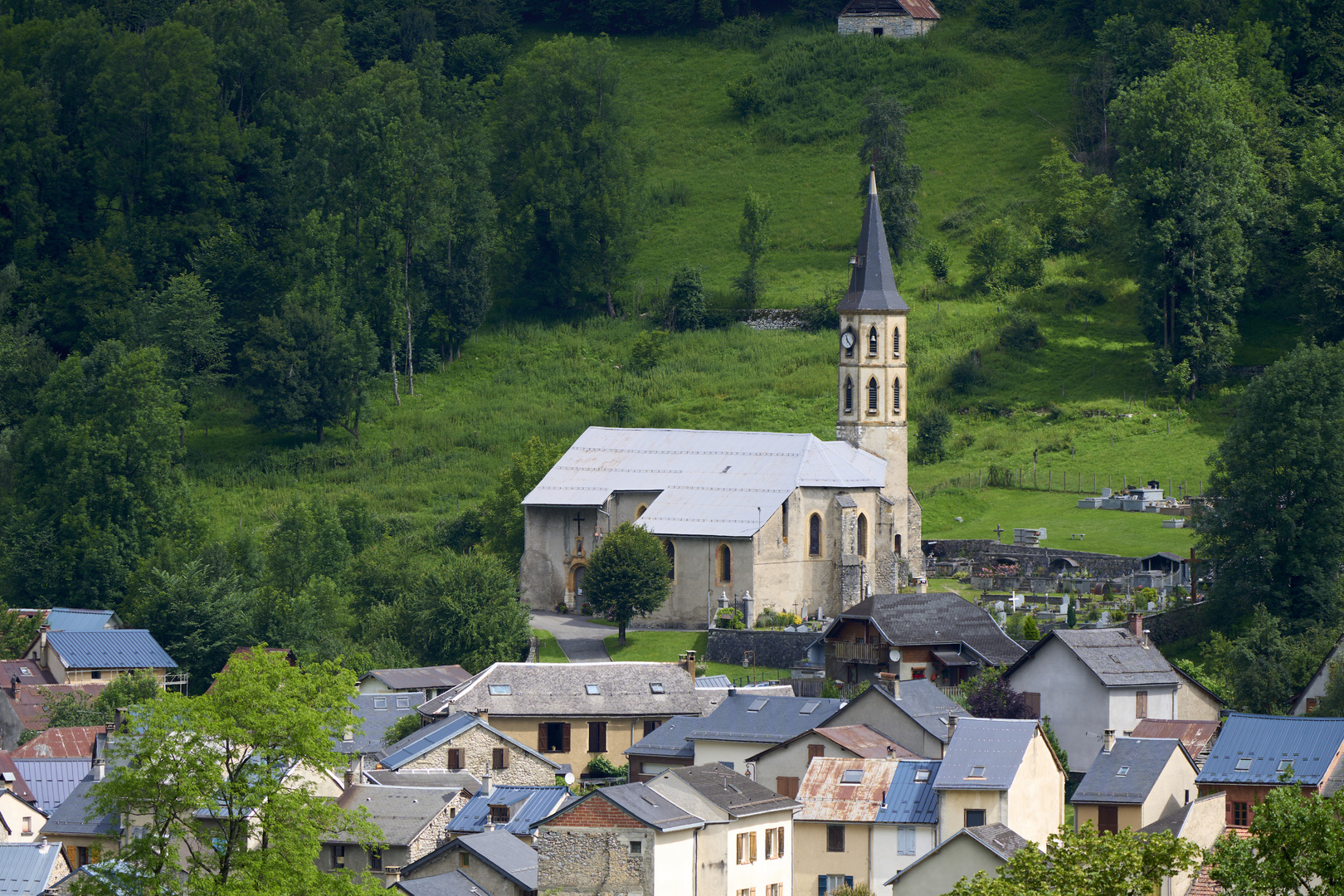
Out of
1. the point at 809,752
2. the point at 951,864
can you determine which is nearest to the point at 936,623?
the point at 809,752

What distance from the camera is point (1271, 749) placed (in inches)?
2060

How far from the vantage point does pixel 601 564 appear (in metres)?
79.0

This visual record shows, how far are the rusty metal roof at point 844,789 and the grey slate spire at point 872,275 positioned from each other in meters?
34.9

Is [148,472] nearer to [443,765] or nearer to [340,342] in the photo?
[340,342]

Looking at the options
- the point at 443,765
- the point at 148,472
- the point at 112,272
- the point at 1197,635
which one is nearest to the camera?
the point at 443,765

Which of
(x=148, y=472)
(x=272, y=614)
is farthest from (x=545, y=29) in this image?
(x=272, y=614)

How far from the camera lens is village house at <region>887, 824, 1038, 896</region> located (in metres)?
48.4

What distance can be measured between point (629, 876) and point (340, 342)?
5928cm

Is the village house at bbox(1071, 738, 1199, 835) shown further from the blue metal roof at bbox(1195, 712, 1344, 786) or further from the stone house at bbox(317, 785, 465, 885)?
the stone house at bbox(317, 785, 465, 885)

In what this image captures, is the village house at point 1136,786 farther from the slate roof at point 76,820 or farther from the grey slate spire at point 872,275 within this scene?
the grey slate spire at point 872,275

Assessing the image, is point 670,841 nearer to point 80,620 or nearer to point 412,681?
point 412,681

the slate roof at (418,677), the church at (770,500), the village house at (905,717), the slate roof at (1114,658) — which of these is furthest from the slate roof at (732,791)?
the church at (770,500)

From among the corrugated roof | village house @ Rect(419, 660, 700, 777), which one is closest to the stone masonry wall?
village house @ Rect(419, 660, 700, 777)

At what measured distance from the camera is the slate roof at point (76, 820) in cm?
5447
